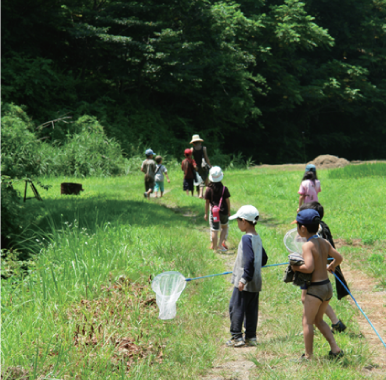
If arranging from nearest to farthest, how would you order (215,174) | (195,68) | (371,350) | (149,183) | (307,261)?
(307,261) < (371,350) < (215,174) < (149,183) < (195,68)

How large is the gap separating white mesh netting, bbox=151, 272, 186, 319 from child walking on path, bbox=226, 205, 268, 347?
0.61 metres

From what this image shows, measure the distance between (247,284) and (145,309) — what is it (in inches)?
57.3

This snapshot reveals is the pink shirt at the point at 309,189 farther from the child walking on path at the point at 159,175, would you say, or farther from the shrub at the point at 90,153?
the shrub at the point at 90,153

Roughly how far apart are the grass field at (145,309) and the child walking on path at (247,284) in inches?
9.8

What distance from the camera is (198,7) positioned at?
2589 cm

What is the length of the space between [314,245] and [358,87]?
106 ft

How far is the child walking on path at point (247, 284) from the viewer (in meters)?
4.94

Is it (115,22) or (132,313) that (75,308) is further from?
(115,22)

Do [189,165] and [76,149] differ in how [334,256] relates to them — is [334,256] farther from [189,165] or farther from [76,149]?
[76,149]

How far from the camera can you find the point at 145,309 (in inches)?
226

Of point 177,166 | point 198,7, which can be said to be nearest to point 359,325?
point 177,166

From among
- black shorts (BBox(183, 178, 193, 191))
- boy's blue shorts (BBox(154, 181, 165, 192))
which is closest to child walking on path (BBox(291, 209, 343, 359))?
black shorts (BBox(183, 178, 193, 191))

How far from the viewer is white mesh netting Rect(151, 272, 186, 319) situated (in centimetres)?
481

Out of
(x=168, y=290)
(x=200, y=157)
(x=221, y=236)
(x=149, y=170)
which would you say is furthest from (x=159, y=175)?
(x=168, y=290)
